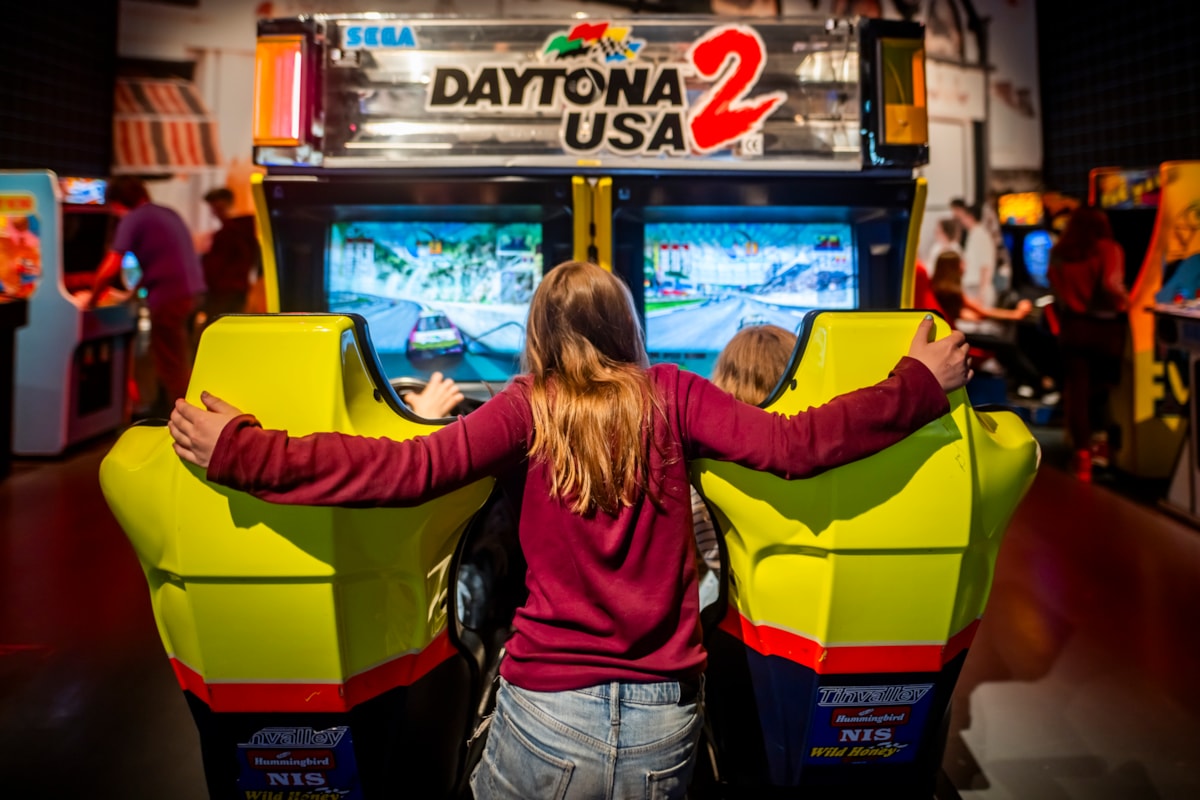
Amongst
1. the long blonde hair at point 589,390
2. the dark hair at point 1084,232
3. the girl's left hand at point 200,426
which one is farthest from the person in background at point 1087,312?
the girl's left hand at point 200,426

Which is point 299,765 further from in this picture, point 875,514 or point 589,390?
point 875,514

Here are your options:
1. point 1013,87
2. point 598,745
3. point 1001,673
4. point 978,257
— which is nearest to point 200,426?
point 598,745

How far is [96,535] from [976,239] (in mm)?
→ 7445

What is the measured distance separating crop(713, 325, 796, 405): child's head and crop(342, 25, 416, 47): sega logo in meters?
1.37

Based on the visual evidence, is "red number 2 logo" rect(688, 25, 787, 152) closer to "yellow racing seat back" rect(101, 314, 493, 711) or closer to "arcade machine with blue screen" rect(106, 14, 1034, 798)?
"arcade machine with blue screen" rect(106, 14, 1034, 798)

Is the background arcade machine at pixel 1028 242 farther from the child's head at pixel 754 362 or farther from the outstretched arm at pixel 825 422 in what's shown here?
the outstretched arm at pixel 825 422

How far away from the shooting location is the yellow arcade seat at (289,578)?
1.29 m

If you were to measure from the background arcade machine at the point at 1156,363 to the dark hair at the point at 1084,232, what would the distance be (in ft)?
0.95

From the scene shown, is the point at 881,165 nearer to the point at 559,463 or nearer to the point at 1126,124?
the point at 559,463

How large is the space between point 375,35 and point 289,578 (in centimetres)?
175

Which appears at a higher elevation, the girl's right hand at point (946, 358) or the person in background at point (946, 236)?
the person in background at point (946, 236)

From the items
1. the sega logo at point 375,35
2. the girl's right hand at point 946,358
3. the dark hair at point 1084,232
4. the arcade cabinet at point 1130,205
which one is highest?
the arcade cabinet at point 1130,205

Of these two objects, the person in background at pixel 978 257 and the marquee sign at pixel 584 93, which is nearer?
the marquee sign at pixel 584 93

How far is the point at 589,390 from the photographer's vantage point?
4.30 feet
